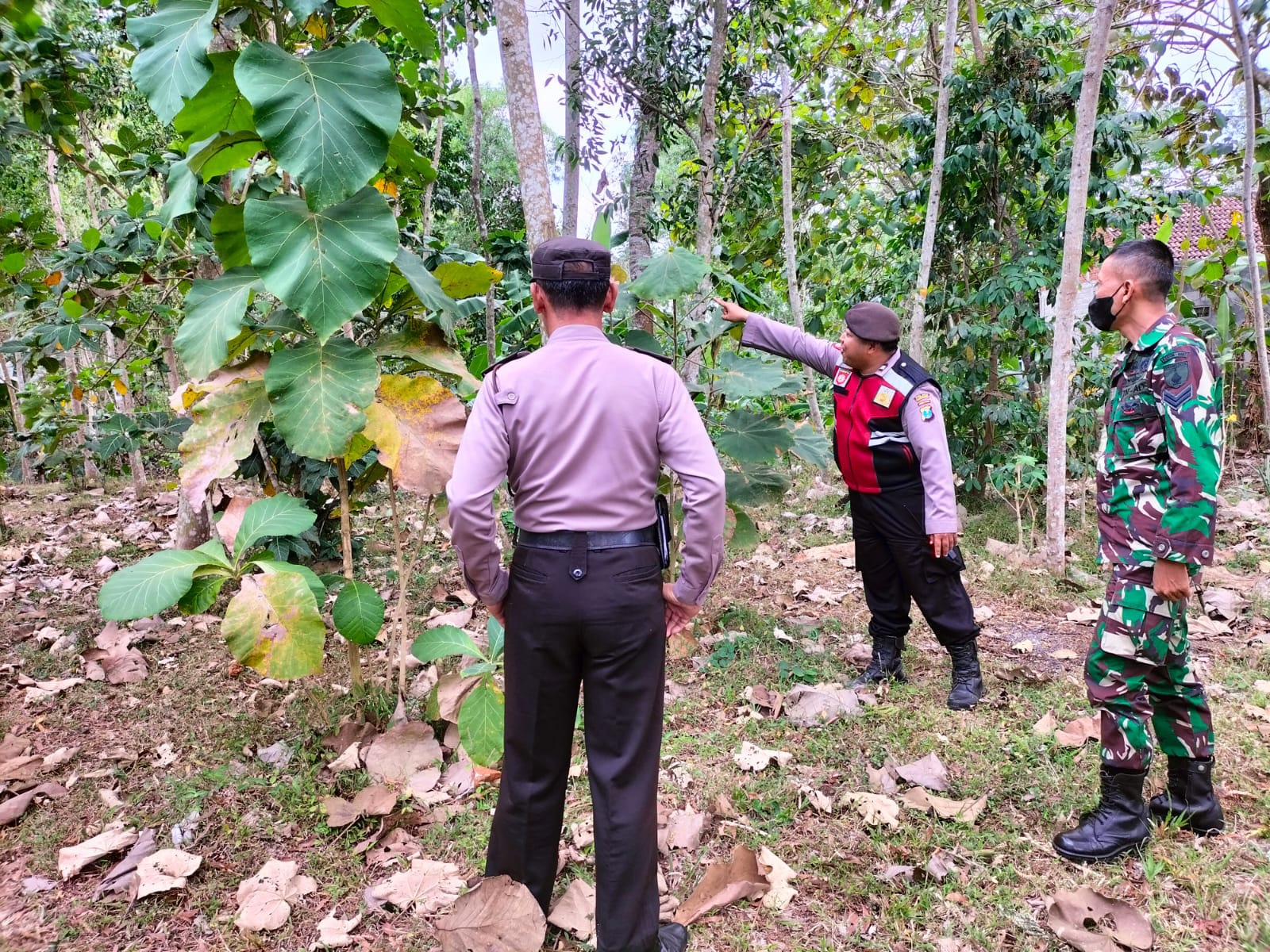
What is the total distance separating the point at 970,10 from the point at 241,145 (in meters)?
6.55

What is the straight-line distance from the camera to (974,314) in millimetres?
6410

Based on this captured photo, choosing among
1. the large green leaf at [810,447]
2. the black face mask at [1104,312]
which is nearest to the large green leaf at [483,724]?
the large green leaf at [810,447]

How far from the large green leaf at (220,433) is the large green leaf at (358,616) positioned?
0.61 metres

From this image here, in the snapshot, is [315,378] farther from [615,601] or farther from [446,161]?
[446,161]

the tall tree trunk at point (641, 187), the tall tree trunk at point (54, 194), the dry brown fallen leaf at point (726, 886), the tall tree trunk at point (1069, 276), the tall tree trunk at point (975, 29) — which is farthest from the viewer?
the tall tree trunk at point (54, 194)

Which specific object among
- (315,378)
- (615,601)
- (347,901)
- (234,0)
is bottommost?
(347,901)

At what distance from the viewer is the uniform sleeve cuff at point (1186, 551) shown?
2.29 meters

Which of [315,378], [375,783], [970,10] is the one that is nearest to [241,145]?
[315,378]

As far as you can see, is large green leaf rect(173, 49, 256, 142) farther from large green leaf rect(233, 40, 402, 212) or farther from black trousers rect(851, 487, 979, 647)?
black trousers rect(851, 487, 979, 647)

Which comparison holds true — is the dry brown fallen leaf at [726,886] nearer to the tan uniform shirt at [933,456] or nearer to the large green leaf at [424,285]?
the tan uniform shirt at [933,456]

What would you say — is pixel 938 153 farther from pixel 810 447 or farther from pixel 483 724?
pixel 483 724

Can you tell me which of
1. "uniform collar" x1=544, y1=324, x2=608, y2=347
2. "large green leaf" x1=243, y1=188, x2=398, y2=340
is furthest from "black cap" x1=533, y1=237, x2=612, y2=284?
"large green leaf" x1=243, y1=188, x2=398, y2=340

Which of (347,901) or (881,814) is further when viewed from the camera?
(881,814)

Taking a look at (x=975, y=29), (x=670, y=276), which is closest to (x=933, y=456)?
(x=670, y=276)
